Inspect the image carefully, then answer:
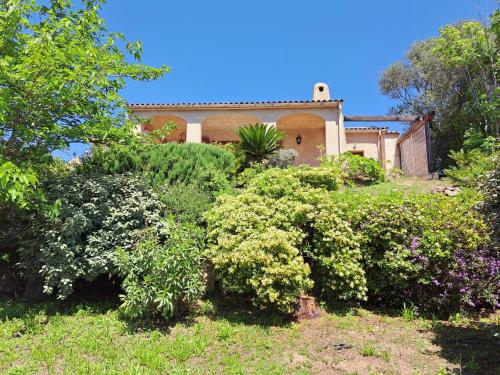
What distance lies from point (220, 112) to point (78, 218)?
1096 centimetres

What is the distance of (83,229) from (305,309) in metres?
3.44

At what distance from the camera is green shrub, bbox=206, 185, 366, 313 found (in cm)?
526

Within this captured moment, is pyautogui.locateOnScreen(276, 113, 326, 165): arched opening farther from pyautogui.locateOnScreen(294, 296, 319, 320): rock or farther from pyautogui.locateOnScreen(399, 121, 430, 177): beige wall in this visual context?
pyautogui.locateOnScreen(294, 296, 319, 320): rock

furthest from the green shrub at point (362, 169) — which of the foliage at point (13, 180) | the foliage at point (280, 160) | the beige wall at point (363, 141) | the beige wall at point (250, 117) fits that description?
the foliage at point (13, 180)

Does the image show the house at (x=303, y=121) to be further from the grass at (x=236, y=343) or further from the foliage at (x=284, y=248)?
the grass at (x=236, y=343)

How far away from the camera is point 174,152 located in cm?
845

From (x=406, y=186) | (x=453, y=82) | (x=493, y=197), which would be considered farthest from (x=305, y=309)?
(x=453, y=82)

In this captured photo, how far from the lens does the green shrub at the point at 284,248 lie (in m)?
5.26

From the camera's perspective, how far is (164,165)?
8.04m

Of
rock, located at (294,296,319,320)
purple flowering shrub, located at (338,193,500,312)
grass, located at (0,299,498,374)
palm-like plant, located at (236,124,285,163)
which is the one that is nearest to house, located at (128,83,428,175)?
palm-like plant, located at (236,124,285,163)

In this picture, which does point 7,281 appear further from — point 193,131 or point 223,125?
point 223,125

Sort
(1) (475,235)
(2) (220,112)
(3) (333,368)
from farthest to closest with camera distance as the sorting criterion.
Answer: (2) (220,112)
(1) (475,235)
(3) (333,368)

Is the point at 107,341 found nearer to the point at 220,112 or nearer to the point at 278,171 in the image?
the point at 278,171

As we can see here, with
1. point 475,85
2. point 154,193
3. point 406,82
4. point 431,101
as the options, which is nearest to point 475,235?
point 154,193
